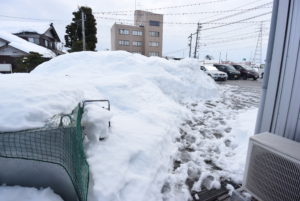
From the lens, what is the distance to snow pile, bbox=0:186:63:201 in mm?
1337

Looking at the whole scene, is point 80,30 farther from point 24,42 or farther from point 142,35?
point 142,35

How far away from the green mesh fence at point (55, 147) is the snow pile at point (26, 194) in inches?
8.2

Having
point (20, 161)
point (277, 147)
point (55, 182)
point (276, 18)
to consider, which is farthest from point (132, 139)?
point (276, 18)

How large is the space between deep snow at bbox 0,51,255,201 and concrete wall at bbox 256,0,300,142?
1058 millimetres

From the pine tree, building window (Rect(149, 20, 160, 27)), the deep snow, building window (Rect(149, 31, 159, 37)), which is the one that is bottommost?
the deep snow

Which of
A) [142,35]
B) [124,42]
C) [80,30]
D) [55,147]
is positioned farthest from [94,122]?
[142,35]

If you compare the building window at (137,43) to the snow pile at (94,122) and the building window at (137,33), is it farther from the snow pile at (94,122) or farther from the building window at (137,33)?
the snow pile at (94,122)

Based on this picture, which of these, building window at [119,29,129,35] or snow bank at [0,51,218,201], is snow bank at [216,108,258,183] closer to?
snow bank at [0,51,218,201]

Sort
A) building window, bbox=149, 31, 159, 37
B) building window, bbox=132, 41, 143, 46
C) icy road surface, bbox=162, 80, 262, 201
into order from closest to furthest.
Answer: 1. icy road surface, bbox=162, 80, 262, 201
2. building window, bbox=149, 31, 159, 37
3. building window, bbox=132, 41, 143, 46

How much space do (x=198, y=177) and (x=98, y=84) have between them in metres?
3.77

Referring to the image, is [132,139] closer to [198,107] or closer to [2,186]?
[2,186]

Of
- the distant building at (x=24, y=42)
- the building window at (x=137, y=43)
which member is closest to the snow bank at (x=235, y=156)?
the distant building at (x=24, y=42)

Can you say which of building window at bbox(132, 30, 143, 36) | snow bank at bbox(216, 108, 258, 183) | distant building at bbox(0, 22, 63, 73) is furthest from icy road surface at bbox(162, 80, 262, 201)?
building window at bbox(132, 30, 143, 36)

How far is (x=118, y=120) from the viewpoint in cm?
366
